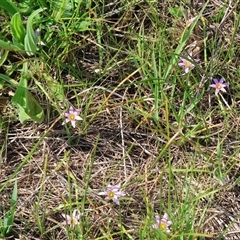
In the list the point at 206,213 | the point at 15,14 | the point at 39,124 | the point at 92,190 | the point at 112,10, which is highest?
the point at 15,14

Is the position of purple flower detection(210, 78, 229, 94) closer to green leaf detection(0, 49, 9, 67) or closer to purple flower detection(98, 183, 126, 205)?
purple flower detection(98, 183, 126, 205)

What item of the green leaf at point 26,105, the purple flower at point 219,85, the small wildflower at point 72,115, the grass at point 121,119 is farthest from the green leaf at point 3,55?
the purple flower at point 219,85

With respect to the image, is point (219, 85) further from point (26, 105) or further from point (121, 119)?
point (26, 105)

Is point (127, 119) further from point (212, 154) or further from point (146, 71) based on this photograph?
point (212, 154)

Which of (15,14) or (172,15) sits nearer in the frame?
(15,14)

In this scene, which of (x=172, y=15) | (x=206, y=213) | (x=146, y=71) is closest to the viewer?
(x=206, y=213)

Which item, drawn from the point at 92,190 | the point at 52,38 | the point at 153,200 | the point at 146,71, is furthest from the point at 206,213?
the point at 52,38

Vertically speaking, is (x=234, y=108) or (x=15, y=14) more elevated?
(x=15, y=14)

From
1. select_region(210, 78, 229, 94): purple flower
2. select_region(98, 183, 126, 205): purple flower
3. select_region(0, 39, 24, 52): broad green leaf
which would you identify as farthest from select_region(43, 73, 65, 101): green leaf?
select_region(210, 78, 229, 94): purple flower
